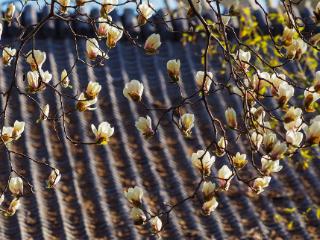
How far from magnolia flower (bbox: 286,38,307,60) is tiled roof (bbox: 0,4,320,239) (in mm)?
2472

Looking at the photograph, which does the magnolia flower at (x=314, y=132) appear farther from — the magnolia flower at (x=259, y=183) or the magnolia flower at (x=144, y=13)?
the magnolia flower at (x=144, y=13)

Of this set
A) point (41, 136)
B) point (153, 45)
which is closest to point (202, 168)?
point (153, 45)

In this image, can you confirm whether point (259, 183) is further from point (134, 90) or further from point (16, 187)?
point (16, 187)

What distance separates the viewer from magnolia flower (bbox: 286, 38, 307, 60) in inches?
122

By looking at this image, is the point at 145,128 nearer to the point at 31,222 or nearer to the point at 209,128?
the point at 31,222

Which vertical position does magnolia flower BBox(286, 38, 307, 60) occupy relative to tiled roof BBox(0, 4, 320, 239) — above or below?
below

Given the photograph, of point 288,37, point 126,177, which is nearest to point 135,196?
point 288,37

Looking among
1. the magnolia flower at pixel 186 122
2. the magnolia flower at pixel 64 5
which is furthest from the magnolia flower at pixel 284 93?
the magnolia flower at pixel 64 5

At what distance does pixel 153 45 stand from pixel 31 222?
2.62 metres

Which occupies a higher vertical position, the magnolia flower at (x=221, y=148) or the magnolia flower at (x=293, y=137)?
the magnolia flower at (x=221, y=148)

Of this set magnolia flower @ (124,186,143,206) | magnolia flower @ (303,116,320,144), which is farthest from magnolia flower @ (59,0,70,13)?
magnolia flower @ (303,116,320,144)

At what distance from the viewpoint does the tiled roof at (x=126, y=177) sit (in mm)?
5551

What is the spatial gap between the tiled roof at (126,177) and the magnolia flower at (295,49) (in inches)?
97.3

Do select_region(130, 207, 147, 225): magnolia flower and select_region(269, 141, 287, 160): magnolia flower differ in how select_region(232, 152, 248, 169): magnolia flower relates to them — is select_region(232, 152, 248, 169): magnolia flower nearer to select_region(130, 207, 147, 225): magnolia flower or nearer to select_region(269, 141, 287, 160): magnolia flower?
select_region(269, 141, 287, 160): magnolia flower
